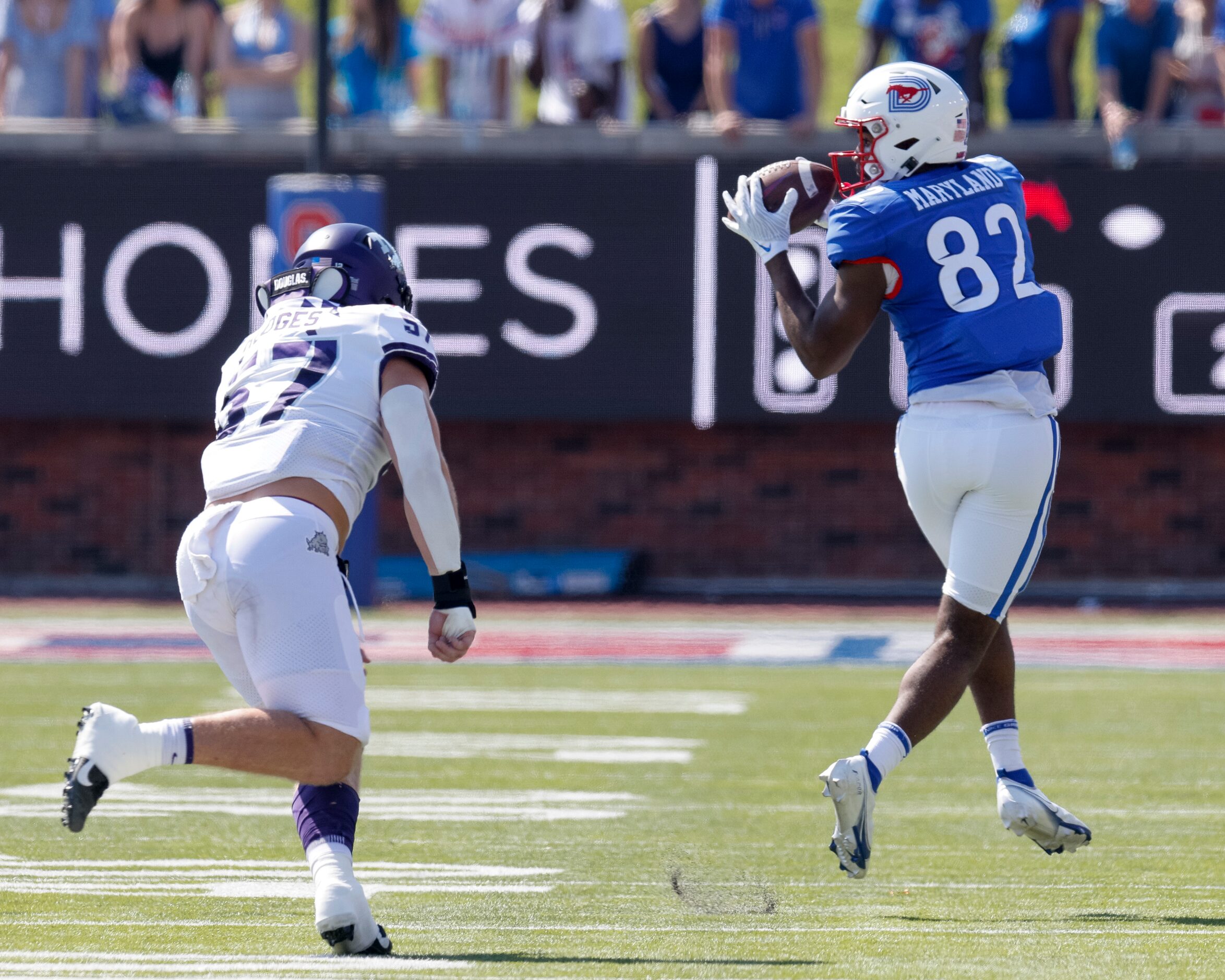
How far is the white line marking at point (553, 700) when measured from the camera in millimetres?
9203

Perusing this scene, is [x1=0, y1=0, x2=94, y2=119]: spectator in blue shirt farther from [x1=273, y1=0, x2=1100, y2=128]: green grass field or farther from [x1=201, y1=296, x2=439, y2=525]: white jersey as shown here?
[x1=273, y1=0, x2=1100, y2=128]: green grass field

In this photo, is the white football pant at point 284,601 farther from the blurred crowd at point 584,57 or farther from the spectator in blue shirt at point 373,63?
the spectator in blue shirt at point 373,63

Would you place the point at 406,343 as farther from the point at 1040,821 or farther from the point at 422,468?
the point at 1040,821

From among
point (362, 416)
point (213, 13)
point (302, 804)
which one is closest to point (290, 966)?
point (302, 804)

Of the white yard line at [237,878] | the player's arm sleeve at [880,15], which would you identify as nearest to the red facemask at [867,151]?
the white yard line at [237,878]

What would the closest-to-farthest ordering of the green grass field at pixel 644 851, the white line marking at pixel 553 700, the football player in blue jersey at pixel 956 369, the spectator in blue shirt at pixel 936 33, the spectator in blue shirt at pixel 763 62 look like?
the green grass field at pixel 644 851 < the football player in blue jersey at pixel 956 369 < the white line marking at pixel 553 700 < the spectator in blue shirt at pixel 936 33 < the spectator in blue shirt at pixel 763 62

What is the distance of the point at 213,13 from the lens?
1441cm

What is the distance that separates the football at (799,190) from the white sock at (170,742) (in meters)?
2.12

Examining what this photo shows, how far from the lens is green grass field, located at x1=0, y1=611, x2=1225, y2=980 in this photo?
4.28 metres

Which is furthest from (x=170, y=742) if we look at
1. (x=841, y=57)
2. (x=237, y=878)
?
(x=841, y=57)

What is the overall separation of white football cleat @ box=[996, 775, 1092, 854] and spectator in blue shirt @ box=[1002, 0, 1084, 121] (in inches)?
389

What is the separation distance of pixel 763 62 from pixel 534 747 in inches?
287

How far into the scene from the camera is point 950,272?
507cm

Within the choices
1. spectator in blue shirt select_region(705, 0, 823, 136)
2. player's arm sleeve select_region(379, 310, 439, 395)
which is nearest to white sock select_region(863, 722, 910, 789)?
player's arm sleeve select_region(379, 310, 439, 395)
